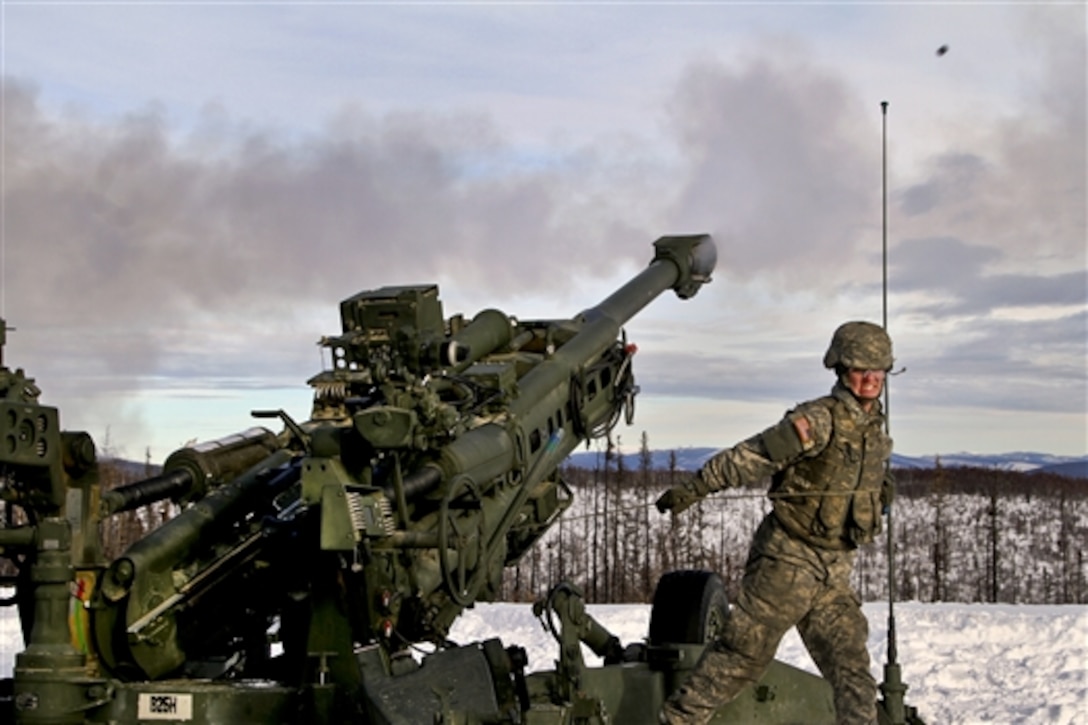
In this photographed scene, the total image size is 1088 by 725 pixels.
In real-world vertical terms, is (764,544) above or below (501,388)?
below

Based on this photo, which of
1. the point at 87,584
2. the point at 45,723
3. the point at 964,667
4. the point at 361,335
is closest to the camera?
the point at 45,723

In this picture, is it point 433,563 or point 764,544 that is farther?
point 433,563

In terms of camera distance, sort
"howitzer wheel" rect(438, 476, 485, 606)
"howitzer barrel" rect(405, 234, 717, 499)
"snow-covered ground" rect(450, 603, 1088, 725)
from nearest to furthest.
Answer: "howitzer wheel" rect(438, 476, 485, 606), "howitzer barrel" rect(405, 234, 717, 499), "snow-covered ground" rect(450, 603, 1088, 725)

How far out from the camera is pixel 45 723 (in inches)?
269

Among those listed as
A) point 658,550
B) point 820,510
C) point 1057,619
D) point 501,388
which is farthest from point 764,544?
point 658,550

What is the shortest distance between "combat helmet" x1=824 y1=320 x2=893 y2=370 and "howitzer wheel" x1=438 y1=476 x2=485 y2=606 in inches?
68.7

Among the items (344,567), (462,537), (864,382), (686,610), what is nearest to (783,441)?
(864,382)

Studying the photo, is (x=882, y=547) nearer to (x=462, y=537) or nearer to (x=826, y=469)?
(x=462, y=537)

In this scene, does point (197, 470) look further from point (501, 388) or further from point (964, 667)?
point (964, 667)

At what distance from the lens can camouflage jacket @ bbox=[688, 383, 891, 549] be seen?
22.6 ft

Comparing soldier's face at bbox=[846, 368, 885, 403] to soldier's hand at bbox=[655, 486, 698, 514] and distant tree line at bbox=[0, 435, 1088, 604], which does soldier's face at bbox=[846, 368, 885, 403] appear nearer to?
soldier's hand at bbox=[655, 486, 698, 514]

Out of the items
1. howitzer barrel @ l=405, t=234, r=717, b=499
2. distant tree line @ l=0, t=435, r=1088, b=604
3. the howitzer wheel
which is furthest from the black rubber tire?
distant tree line @ l=0, t=435, r=1088, b=604

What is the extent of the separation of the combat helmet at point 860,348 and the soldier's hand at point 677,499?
892 millimetres

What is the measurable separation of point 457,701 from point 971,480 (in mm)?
75097
